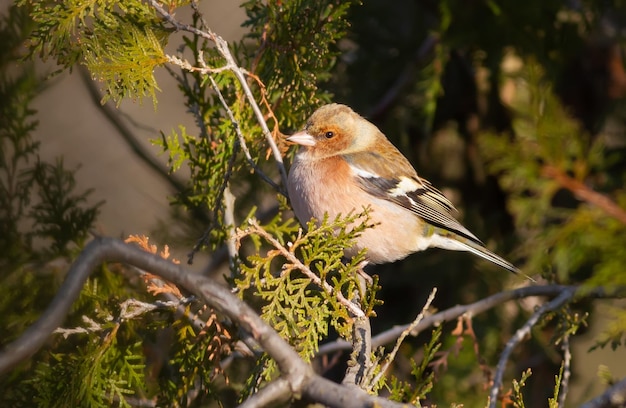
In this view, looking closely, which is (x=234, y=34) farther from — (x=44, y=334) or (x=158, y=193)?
(x=44, y=334)

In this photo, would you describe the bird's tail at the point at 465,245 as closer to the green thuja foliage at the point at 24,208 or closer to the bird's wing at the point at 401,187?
the bird's wing at the point at 401,187

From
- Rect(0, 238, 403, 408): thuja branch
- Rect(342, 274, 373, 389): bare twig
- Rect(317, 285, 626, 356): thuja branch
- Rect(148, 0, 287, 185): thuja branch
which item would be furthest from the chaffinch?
Rect(0, 238, 403, 408): thuja branch

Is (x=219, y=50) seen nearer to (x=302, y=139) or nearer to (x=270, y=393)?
(x=302, y=139)

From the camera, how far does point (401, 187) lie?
168 inches

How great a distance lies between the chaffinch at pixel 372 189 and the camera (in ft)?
12.6

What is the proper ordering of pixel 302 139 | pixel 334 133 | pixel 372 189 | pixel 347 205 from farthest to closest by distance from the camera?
pixel 372 189 < pixel 334 133 < pixel 347 205 < pixel 302 139

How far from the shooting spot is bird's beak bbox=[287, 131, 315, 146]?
3.65m

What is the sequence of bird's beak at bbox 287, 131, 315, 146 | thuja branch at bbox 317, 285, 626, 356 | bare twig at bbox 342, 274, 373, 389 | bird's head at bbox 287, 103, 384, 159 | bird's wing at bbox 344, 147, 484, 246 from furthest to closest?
bird's wing at bbox 344, 147, 484, 246
bird's head at bbox 287, 103, 384, 159
bird's beak at bbox 287, 131, 315, 146
thuja branch at bbox 317, 285, 626, 356
bare twig at bbox 342, 274, 373, 389

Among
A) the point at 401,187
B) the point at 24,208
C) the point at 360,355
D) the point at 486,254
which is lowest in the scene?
the point at 486,254

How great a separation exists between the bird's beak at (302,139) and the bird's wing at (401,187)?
38cm

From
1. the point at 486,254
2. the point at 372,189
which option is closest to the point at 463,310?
the point at 486,254

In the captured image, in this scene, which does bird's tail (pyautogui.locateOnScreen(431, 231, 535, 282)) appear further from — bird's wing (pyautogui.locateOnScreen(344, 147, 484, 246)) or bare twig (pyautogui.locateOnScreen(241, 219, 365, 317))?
bare twig (pyautogui.locateOnScreen(241, 219, 365, 317))

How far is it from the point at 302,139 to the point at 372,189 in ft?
2.03

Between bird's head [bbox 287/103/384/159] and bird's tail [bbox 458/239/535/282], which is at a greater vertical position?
bird's head [bbox 287/103/384/159]
